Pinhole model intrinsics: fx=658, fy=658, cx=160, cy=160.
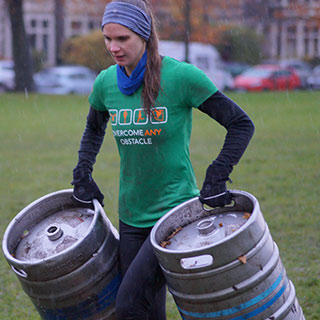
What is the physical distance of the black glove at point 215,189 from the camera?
9.61 feet

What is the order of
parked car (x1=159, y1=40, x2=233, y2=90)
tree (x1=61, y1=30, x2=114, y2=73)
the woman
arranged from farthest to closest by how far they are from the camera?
tree (x1=61, y1=30, x2=114, y2=73)
parked car (x1=159, y1=40, x2=233, y2=90)
the woman

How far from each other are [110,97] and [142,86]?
0.67ft

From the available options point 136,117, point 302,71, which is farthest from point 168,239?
point 302,71

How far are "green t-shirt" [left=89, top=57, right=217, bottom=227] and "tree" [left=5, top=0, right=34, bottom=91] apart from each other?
78.5 ft

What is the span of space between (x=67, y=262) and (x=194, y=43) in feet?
112

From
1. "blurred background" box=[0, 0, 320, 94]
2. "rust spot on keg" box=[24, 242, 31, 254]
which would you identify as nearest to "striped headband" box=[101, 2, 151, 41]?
"rust spot on keg" box=[24, 242, 31, 254]

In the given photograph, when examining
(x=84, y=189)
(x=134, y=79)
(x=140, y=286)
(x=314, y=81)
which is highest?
(x=134, y=79)

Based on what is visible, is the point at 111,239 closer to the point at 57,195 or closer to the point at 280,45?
the point at 57,195

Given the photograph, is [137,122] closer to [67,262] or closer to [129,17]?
[129,17]

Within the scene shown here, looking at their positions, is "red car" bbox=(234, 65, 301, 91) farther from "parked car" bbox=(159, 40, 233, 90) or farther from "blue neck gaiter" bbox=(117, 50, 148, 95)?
"blue neck gaiter" bbox=(117, 50, 148, 95)

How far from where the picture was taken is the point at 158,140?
3.12 meters

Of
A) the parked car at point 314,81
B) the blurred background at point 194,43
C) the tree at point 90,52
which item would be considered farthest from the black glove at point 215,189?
the tree at point 90,52

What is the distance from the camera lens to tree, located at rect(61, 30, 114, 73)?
34344mm

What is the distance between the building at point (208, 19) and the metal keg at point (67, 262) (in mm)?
29086
